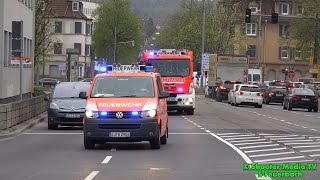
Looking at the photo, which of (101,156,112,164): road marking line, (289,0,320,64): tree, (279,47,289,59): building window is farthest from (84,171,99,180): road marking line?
(279,47,289,59): building window

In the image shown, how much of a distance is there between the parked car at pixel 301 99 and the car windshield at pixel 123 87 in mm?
31436

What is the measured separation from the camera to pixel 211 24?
9344 cm

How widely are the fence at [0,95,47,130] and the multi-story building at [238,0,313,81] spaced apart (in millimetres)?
76402

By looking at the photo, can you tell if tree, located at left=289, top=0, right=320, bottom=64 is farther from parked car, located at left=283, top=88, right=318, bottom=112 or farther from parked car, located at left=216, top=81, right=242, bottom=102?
parked car, located at left=283, top=88, right=318, bottom=112

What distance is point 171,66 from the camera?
34062 mm

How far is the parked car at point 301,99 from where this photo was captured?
48062 mm

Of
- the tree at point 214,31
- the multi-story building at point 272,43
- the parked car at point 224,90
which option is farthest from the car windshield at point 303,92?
the multi-story building at point 272,43

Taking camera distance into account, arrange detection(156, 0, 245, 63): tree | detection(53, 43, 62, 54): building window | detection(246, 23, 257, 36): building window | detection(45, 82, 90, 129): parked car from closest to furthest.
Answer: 1. detection(45, 82, 90, 129): parked car
2. detection(53, 43, 62, 54): building window
3. detection(156, 0, 245, 63): tree
4. detection(246, 23, 257, 36): building window

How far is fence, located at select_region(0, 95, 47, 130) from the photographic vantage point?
2249 centimetres

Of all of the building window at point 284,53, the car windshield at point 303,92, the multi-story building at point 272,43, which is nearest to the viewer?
the car windshield at point 303,92

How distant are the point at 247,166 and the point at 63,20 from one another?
9488 centimetres

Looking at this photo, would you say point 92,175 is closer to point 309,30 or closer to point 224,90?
point 224,90

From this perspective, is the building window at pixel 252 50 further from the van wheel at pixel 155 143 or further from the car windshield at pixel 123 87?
the van wheel at pixel 155 143

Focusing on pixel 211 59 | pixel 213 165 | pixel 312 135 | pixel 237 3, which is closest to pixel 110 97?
pixel 213 165
